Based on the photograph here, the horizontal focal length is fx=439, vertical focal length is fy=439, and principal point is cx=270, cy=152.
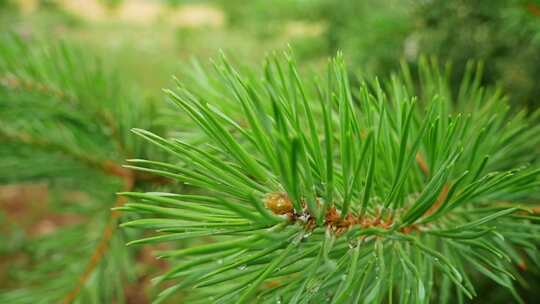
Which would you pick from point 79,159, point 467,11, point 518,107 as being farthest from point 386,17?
point 79,159

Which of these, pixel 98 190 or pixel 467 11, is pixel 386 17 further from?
pixel 98 190

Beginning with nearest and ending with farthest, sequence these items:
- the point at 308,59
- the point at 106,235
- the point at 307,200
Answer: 1. the point at 307,200
2. the point at 106,235
3. the point at 308,59

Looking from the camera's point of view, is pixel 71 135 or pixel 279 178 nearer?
pixel 279 178

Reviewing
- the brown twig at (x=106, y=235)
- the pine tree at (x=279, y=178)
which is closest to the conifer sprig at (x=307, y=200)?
the pine tree at (x=279, y=178)

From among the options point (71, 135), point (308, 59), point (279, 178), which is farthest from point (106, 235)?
point (308, 59)

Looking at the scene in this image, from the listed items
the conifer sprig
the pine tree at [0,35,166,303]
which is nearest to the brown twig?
the pine tree at [0,35,166,303]

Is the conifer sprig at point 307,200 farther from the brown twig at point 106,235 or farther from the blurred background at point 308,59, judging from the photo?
the brown twig at point 106,235

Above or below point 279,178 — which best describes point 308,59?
above

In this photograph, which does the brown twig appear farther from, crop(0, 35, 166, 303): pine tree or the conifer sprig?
the conifer sprig

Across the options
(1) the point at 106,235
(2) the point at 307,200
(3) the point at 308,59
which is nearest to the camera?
(2) the point at 307,200

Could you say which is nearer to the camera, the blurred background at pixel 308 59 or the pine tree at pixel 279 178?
the pine tree at pixel 279 178

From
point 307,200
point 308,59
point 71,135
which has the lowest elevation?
point 307,200

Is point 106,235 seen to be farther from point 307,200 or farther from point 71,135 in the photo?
point 307,200
